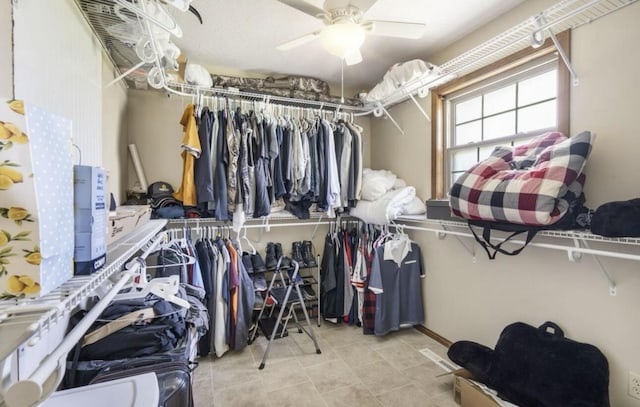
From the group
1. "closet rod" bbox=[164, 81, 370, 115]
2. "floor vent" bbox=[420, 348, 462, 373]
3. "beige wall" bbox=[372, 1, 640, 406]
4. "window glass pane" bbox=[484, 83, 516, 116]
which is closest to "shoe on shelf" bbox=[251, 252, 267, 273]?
"closet rod" bbox=[164, 81, 370, 115]

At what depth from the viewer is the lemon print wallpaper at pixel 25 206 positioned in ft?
1.69

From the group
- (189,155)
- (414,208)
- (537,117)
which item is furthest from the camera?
(414,208)

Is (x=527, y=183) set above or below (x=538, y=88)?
below

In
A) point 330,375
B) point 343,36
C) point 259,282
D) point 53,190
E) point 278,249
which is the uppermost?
point 343,36

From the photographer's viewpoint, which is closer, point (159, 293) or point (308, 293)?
point (159, 293)

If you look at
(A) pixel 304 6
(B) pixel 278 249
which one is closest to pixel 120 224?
(A) pixel 304 6

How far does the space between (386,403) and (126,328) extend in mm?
1606

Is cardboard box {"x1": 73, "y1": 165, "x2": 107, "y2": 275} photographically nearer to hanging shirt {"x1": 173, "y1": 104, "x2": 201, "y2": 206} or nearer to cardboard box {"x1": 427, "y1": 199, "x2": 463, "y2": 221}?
hanging shirt {"x1": 173, "y1": 104, "x2": 201, "y2": 206}

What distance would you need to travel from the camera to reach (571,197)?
148 centimetres

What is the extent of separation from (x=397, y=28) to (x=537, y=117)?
116 centimetres

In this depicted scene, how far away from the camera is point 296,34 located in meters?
2.28

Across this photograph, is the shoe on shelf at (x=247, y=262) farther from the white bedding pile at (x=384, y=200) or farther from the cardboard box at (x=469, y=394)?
the cardboard box at (x=469, y=394)

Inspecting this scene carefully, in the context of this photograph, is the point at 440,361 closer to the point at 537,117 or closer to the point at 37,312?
the point at 537,117

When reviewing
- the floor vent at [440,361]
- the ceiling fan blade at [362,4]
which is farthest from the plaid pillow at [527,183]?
the floor vent at [440,361]
